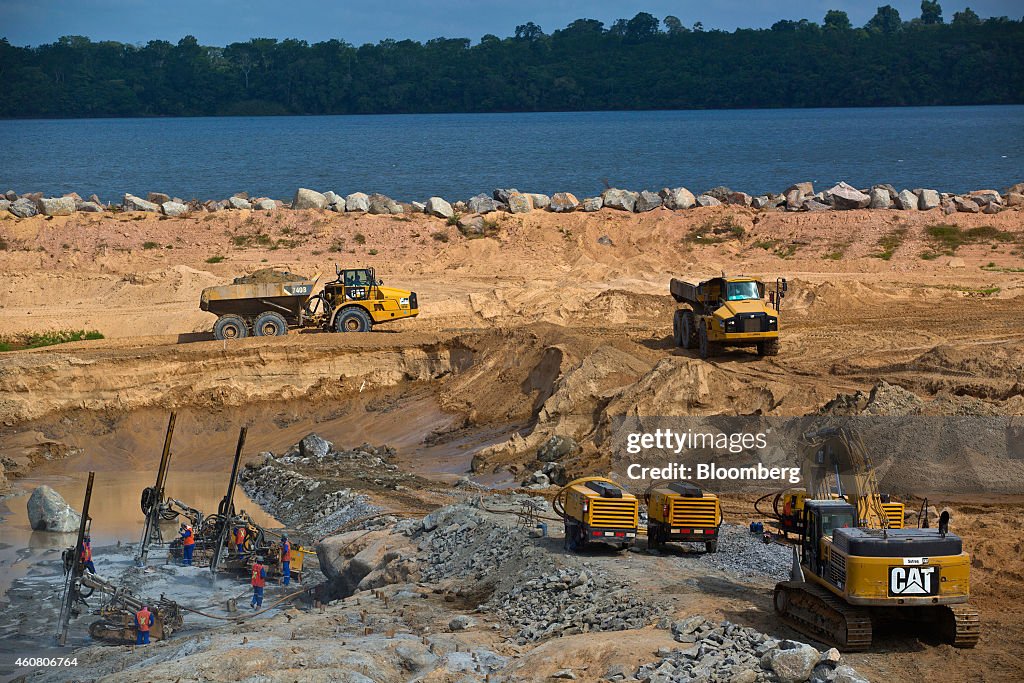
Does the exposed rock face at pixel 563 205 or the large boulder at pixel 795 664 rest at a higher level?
the exposed rock face at pixel 563 205

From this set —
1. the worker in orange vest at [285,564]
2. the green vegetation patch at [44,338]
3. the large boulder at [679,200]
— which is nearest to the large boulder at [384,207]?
the large boulder at [679,200]

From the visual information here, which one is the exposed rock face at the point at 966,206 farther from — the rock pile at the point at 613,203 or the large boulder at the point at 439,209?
the large boulder at the point at 439,209

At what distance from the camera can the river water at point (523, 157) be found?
294 feet

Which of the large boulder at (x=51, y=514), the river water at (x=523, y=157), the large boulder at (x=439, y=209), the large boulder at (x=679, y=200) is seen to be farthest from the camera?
the river water at (x=523, y=157)

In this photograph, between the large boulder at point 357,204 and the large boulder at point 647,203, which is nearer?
the large boulder at point 647,203

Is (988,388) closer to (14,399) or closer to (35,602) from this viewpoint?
(35,602)

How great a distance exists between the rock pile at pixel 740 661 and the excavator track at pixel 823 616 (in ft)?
1.38

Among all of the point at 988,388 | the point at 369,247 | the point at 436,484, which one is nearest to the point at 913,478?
the point at 988,388

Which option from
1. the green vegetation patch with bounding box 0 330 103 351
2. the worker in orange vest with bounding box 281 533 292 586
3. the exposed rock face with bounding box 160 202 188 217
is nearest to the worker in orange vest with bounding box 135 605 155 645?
the worker in orange vest with bounding box 281 533 292 586

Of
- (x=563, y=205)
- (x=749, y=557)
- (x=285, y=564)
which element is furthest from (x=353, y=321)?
(x=749, y=557)

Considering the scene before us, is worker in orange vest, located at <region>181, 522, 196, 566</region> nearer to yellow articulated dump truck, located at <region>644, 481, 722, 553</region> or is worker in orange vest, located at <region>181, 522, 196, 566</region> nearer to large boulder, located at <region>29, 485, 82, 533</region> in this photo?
large boulder, located at <region>29, 485, 82, 533</region>

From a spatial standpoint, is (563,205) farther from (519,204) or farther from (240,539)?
(240,539)

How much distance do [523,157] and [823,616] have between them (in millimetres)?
102447

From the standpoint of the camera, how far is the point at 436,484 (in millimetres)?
27375
